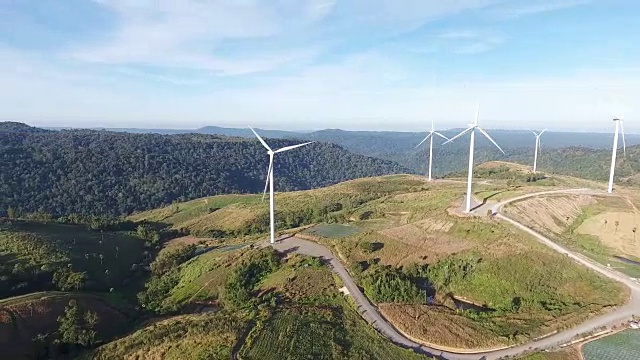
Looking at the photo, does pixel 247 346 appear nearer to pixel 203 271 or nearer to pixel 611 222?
pixel 203 271

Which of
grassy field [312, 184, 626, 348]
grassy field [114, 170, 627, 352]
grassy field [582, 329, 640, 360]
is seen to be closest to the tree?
grassy field [114, 170, 627, 352]

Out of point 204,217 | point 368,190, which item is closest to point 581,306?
point 368,190

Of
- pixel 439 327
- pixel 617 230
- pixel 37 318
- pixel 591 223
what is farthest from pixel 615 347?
pixel 37 318

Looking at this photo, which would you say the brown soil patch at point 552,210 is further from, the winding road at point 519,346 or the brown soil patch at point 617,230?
the winding road at point 519,346

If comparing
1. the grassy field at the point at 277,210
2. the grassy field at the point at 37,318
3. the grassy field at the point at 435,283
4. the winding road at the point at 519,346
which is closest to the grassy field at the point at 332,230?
the grassy field at the point at 435,283

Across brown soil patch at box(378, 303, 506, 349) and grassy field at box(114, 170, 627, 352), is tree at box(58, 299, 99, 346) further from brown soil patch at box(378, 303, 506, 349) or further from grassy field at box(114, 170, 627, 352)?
brown soil patch at box(378, 303, 506, 349)
